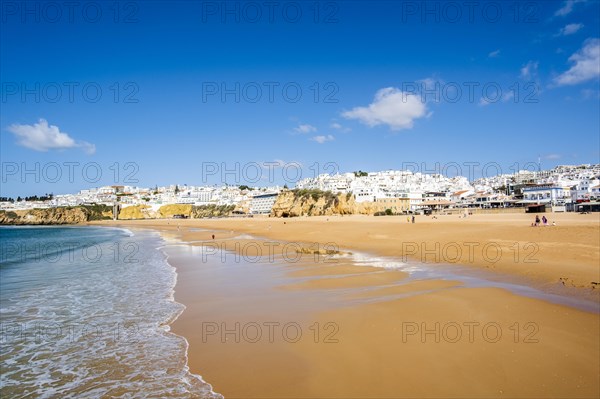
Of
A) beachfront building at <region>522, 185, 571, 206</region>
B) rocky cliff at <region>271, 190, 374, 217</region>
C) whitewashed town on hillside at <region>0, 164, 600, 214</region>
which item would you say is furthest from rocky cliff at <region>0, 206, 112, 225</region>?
beachfront building at <region>522, 185, 571, 206</region>

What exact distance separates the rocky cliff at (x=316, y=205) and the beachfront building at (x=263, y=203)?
985 inches

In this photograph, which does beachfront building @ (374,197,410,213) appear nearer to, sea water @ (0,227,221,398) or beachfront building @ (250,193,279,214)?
beachfront building @ (250,193,279,214)

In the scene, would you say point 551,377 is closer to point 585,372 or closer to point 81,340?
point 585,372

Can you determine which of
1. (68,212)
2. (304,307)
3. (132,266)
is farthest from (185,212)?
(304,307)

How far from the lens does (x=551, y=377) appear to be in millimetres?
4133

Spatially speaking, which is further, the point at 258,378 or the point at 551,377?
the point at 258,378

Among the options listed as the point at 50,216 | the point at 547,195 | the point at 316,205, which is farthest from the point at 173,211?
the point at 547,195

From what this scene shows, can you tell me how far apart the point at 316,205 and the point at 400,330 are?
71202mm

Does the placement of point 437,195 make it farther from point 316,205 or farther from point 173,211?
point 173,211

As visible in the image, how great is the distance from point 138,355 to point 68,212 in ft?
469

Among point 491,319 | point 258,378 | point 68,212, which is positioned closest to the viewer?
point 258,378

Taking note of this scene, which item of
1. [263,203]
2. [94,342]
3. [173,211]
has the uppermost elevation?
[263,203]

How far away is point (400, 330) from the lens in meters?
5.83

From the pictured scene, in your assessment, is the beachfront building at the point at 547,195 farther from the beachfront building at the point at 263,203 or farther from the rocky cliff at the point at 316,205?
the beachfront building at the point at 263,203
